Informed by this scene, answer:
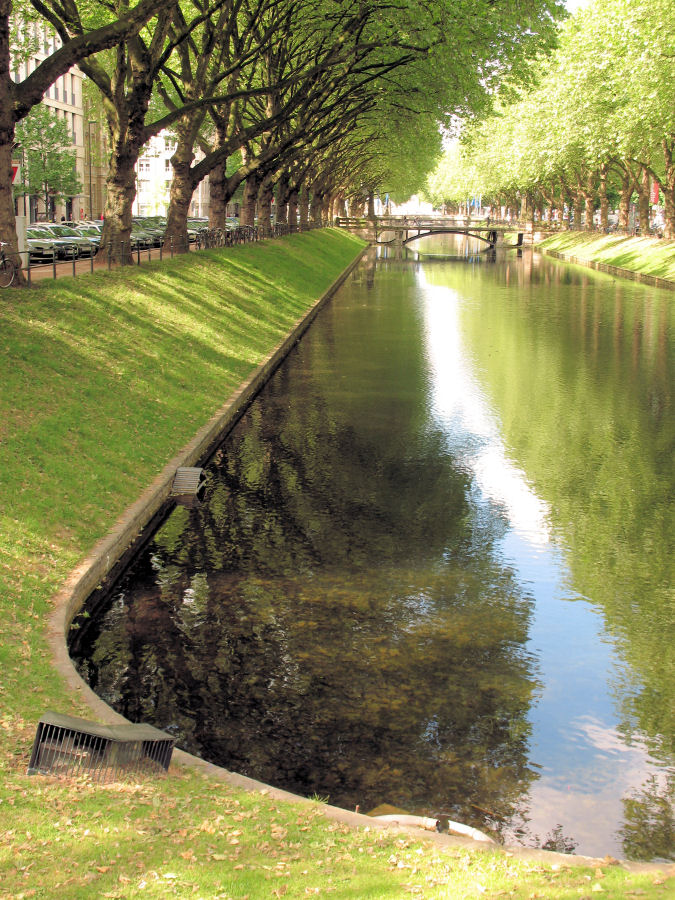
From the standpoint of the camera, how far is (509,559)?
12.6 meters

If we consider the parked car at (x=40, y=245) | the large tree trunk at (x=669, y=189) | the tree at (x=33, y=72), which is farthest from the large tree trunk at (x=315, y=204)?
the tree at (x=33, y=72)

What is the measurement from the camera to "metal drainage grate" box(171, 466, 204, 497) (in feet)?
49.0

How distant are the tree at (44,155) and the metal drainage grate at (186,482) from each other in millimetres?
52371

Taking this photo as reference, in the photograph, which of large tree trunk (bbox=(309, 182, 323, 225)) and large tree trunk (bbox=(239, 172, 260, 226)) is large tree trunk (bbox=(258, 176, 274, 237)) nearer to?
large tree trunk (bbox=(239, 172, 260, 226))

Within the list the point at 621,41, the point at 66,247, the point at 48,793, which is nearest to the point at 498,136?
the point at 621,41

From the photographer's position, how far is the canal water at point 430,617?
7.96 meters

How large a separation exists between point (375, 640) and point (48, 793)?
4.64m

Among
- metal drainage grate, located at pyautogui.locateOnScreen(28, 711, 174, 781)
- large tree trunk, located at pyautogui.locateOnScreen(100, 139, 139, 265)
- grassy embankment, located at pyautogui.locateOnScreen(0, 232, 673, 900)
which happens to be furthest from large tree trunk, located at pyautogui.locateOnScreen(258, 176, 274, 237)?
metal drainage grate, located at pyautogui.locateOnScreen(28, 711, 174, 781)

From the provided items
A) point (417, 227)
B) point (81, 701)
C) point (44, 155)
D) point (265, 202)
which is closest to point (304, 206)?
→ point (44, 155)

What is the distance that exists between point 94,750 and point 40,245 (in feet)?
114

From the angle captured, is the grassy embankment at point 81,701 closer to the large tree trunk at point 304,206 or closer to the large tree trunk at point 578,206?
the large tree trunk at point 304,206

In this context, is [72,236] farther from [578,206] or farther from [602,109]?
[578,206]

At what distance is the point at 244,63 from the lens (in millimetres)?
30234

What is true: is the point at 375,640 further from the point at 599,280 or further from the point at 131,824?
the point at 599,280
